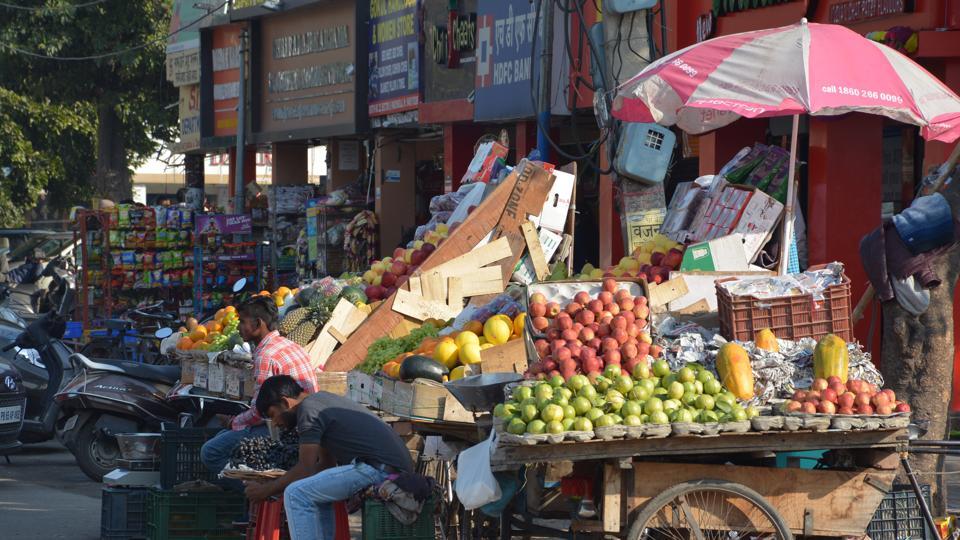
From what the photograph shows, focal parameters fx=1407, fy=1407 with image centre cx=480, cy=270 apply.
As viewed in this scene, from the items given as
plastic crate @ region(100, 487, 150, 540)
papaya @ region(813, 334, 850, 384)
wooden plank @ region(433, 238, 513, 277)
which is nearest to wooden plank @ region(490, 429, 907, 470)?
papaya @ region(813, 334, 850, 384)

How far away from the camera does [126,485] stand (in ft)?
28.4

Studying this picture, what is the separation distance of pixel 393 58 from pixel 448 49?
225 cm

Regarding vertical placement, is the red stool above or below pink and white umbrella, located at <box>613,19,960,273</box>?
below

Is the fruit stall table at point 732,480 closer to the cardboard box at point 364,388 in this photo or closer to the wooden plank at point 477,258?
the cardboard box at point 364,388

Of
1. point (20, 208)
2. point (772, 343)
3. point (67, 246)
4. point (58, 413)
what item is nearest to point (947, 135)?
point (772, 343)

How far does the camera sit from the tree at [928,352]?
802 cm

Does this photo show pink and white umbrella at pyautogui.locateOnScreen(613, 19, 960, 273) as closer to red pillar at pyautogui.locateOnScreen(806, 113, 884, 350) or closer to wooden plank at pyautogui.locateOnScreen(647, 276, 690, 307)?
wooden plank at pyautogui.locateOnScreen(647, 276, 690, 307)

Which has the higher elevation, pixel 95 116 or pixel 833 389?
pixel 95 116

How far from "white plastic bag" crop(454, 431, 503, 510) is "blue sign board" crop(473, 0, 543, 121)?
373 inches

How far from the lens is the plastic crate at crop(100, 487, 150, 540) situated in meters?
8.52

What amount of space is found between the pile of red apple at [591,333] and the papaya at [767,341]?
1.86ft

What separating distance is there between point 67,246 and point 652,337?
819 inches

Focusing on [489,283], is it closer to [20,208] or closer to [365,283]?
[365,283]

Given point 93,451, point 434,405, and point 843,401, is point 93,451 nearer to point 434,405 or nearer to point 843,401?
point 434,405
